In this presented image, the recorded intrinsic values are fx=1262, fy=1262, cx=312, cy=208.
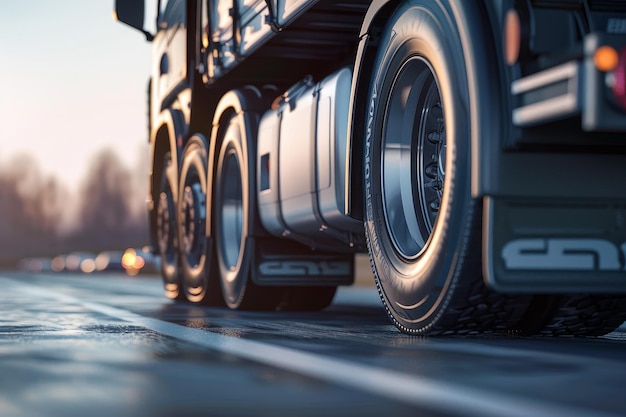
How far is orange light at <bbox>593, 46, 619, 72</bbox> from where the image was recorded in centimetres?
403

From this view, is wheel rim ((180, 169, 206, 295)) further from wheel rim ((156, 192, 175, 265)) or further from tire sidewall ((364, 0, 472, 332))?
tire sidewall ((364, 0, 472, 332))

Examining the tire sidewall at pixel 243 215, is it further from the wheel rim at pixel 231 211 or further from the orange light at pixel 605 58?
the orange light at pixel 605 58

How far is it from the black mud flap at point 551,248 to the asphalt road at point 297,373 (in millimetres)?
283

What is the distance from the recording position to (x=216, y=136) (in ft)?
31.1

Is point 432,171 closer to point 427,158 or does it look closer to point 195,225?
point 427,158

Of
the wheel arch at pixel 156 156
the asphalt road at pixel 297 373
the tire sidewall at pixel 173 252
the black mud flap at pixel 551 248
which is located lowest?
the asphalt road at pixel 297 373

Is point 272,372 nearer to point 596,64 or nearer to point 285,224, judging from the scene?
point 596,64

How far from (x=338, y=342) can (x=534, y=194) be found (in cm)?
127

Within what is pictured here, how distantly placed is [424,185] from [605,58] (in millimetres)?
1981

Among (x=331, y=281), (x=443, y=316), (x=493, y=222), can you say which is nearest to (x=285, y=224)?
(x=331, y=281)

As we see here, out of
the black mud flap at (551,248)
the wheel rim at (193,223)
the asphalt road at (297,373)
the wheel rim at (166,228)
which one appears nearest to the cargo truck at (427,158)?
the black mud flap at (551,248)

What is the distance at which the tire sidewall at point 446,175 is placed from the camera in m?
4.99

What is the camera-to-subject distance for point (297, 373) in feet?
13.3

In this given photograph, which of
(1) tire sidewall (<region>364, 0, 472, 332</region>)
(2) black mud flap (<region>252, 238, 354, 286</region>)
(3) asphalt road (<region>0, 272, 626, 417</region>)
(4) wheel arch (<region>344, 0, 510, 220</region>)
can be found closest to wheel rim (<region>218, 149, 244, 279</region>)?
(2) black mud flap (<region>252, 238, 354, 286</region>)
